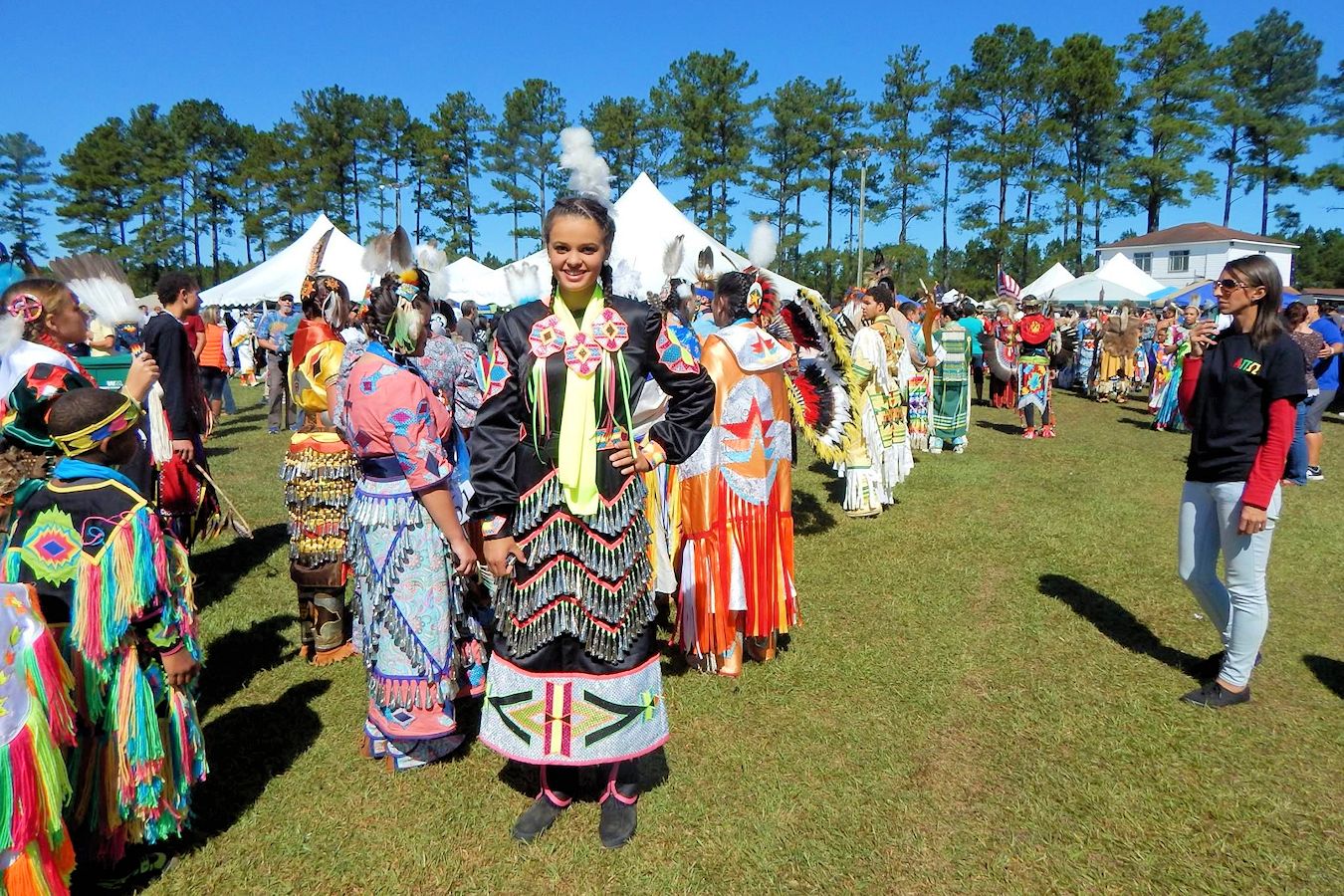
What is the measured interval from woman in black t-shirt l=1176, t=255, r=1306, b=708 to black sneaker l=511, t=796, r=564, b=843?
9.89 feet

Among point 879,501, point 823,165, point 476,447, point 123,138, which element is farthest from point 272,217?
point 476,447

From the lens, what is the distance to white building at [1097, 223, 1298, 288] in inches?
1624

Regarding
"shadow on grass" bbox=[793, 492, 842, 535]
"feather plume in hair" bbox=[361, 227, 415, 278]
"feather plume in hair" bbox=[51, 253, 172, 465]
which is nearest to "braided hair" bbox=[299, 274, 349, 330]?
"feather plume in hair" bbox=[361, 227, 415, 278]

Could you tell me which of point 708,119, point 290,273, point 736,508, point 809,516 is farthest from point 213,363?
point 708,119

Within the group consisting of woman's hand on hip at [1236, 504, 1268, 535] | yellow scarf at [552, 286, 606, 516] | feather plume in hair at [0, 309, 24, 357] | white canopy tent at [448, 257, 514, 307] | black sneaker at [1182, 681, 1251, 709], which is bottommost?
black sneaker at [1182, 681, 1251, 709]

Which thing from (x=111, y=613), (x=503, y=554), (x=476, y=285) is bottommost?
(x=111, y=613)

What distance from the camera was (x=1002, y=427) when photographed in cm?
1248

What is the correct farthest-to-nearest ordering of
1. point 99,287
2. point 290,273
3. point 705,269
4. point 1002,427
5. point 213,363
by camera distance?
point 290,273, point 1002,427, point 213,363, point 705,269, point 99,287

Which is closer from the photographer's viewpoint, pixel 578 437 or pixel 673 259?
pixel 578 437

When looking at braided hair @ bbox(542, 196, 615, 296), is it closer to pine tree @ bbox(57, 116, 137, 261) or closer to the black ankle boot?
the black ankle boot

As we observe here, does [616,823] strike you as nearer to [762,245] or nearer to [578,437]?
[578,437]

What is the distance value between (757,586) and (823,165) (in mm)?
42828

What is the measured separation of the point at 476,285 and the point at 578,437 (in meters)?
17.9

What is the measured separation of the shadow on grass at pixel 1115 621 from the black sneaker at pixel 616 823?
304 cm
